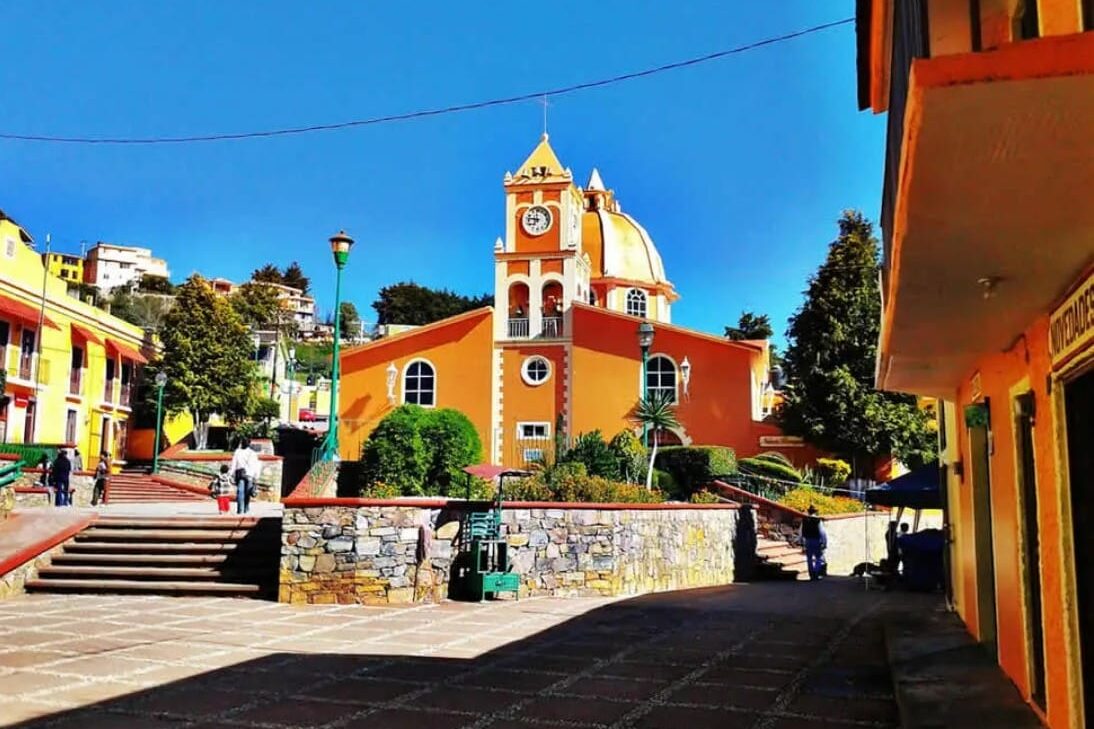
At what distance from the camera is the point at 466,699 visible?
705cm

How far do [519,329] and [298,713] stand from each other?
1144 inches

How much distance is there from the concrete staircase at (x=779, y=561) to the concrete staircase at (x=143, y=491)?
16.6 meters

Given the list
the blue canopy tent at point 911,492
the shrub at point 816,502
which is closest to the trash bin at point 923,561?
the blue canopy tent at point 911,492

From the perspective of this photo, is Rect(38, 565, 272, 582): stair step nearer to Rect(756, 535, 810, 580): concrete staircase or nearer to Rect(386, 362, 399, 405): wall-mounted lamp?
Rect(756, 535, 810, 580): concrete staircase

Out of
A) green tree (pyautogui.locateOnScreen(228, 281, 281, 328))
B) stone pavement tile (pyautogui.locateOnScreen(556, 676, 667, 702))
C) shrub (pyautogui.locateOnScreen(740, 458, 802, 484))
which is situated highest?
green tree (pyautogui.locateOnScreen(228, 281, 281, 328))

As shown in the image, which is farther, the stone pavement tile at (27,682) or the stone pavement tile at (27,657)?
the stone pavement tile at (27,657)

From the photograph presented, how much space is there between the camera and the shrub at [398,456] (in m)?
→ 23.0

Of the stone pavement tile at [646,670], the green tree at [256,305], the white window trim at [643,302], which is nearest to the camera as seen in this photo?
the stone pavement tile at [646,670]

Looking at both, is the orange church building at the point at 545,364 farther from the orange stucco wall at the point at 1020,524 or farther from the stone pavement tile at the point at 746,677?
the stone pavement tile at the point at 746,677

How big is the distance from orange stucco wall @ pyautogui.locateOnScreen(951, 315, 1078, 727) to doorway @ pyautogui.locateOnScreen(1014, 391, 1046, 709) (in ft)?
0.21

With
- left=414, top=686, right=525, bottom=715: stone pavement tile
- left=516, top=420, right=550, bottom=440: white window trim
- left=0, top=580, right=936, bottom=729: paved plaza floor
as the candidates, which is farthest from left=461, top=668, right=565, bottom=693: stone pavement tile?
left=516, top=420, right=550, bottom=440: white window trim

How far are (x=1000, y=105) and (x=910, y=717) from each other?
458cm

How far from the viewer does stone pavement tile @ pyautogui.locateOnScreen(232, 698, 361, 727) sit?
626 cm

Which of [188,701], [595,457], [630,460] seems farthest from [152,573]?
[630,460]
